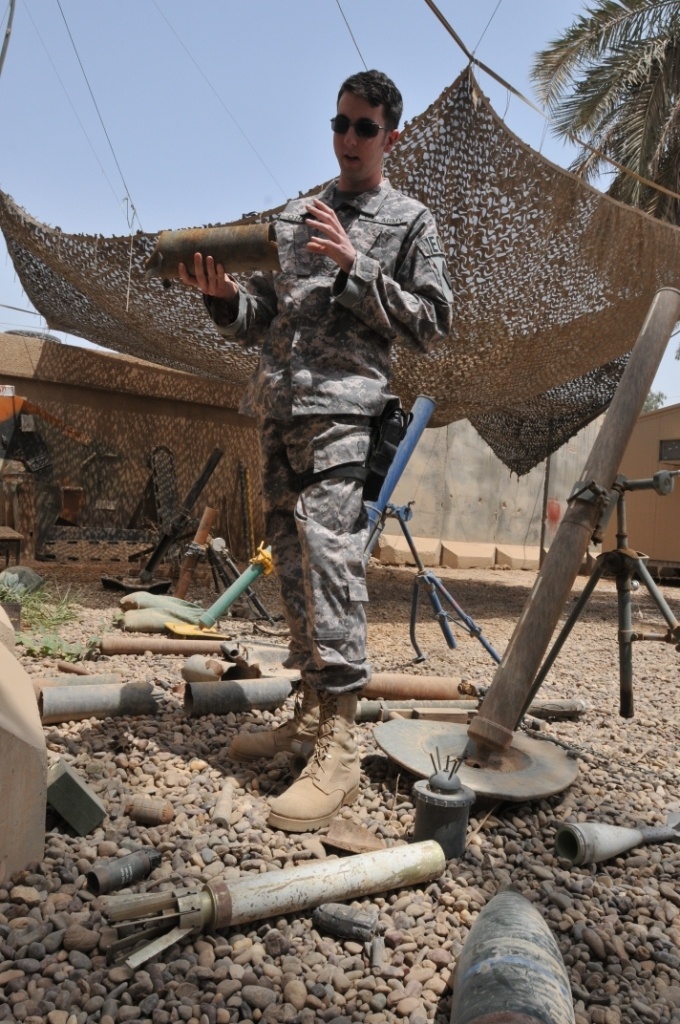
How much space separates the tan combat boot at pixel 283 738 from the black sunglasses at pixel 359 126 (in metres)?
1.38

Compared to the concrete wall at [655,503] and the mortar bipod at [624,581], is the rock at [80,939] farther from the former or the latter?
the concrete wall at [655,503]

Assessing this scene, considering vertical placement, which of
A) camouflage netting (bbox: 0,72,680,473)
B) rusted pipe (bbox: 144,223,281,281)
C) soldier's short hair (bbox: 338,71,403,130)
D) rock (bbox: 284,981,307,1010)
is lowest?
rock (bbox: 284,981,307,1010)

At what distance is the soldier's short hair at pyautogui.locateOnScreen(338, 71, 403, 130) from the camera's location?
5.98 ft

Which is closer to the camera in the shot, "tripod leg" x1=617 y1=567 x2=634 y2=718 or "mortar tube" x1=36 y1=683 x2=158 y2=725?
"tripod leg" x1=617 y1=567 x2=634 y2=718

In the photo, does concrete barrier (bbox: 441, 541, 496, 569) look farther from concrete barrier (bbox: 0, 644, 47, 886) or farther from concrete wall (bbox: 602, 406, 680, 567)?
concrete barrier (bbox: 0, 644, 47, 886)

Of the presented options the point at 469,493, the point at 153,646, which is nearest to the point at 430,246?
the point at 153,646

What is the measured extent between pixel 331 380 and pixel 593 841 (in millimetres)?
1169

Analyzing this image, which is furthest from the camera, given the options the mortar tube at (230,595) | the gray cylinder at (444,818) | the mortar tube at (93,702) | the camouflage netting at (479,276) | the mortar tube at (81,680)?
the camouflage netting at (479,276)

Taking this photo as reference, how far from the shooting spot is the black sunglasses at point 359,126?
1839 millimetres

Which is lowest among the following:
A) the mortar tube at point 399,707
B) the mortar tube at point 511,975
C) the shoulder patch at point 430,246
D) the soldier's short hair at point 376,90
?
the mortar tube at point 399,707

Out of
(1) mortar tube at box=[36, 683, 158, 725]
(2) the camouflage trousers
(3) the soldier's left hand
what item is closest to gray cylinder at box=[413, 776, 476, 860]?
(2) the camouflage trousers

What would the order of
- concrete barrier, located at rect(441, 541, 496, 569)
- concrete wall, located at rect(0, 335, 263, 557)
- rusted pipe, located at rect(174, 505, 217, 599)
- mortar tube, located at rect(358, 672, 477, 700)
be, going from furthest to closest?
concrete barrier, located at rect(441, 541, 496, 569) < concrete wall, located at rect(0, 335, 263, 557) < rusted pipe, located at rect(174, 505, 217, 599) < mortar tube, located at rect(358, 672, 477, 700)

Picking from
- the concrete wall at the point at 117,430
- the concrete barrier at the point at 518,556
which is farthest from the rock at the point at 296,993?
the concrete barrier at the point at 518,556

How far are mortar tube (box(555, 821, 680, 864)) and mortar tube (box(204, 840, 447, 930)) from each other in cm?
30
